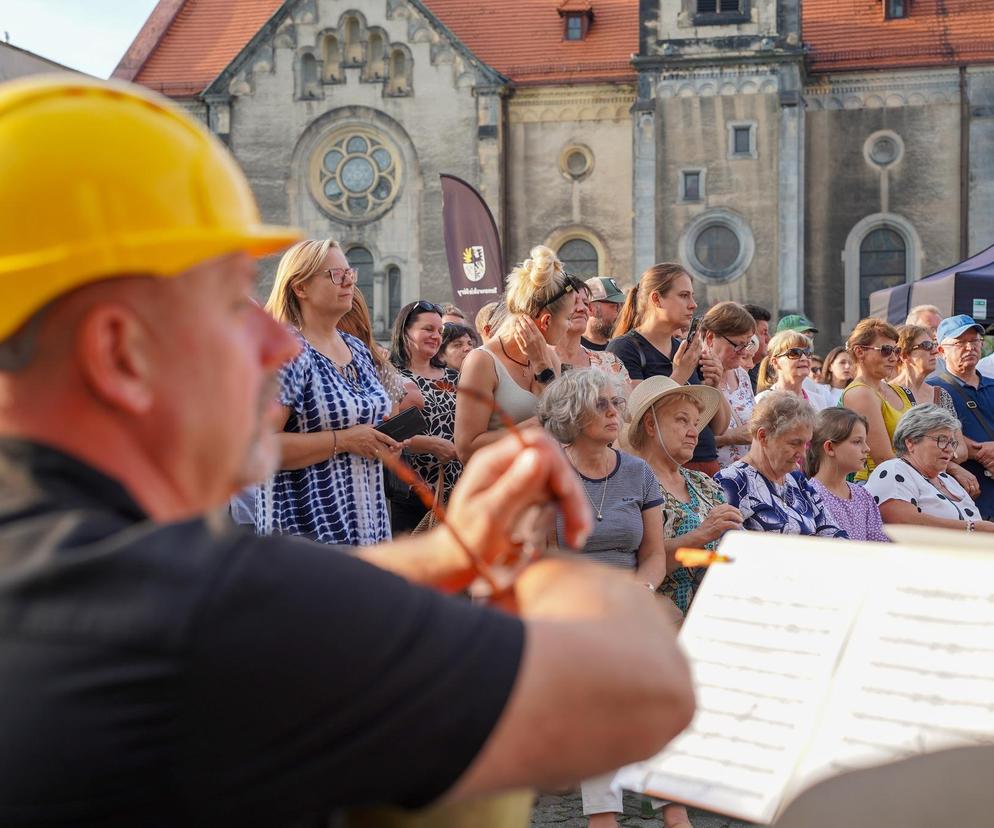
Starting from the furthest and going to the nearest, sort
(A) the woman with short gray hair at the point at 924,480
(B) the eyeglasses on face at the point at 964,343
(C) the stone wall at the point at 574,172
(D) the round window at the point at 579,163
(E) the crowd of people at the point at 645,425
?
(D) the round window at the point at 579,163 → (C) the stone wall at the point at 574,172 → (B) the eyeglasses on face at the point at 964,343 → (A) the woman with short gray hair at the point at 924,480 → (E) the crowd of people at the point at 645,425

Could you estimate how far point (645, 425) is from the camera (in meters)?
5.97

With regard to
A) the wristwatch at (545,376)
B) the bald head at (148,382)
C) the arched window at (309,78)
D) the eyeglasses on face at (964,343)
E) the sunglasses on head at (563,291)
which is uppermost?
the arched window at (309,78)

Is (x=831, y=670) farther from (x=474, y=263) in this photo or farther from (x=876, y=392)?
(x=474, y=263)

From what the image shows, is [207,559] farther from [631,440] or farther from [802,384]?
[802,384]

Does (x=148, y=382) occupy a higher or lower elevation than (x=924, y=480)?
higher

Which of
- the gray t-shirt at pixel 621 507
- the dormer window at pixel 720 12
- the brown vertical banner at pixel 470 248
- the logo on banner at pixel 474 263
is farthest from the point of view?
the dormer window at pixel 720 12

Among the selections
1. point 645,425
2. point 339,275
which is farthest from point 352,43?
point 339,275

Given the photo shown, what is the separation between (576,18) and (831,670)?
109 ft

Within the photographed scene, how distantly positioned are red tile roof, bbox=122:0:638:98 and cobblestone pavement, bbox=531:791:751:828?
27.5 m

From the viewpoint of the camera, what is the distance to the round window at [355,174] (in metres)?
31.9

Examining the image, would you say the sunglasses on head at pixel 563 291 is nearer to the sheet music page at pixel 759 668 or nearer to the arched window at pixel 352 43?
the sheet music page at pixel 759 668

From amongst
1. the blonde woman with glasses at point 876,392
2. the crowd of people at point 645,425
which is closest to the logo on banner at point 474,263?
the crowd of people at point 645,425

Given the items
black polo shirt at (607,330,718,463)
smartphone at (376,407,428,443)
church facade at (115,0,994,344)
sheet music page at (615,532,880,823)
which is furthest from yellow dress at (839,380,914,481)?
church facade at (115,0,994,344)

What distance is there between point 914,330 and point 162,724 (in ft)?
26.0
